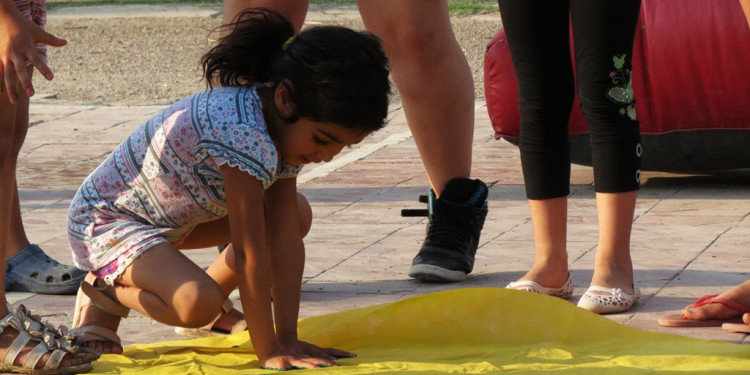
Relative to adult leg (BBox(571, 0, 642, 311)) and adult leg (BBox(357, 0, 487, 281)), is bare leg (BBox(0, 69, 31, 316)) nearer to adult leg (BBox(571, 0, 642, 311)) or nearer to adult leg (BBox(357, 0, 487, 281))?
adult leg (BBox(357, 0, 487, 281))

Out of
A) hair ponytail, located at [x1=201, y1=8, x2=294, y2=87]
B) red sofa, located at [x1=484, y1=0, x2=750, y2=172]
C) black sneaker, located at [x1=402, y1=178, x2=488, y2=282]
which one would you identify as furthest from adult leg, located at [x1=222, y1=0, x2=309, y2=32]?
red sofa, located at [x1=484, y1=0, x2=750, y2=172]

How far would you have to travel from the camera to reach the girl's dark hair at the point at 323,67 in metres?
3.10

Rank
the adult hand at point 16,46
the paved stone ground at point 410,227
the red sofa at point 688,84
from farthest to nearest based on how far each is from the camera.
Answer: the red sofa at point 688,84 → the paved stone ground at point 410,227 → the adult hand at point 16,46

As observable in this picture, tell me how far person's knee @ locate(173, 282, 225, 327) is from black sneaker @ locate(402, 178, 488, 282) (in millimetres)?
949

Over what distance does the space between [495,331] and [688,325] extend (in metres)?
0.52

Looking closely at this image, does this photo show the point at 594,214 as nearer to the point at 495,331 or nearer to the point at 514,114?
the point at 514,114

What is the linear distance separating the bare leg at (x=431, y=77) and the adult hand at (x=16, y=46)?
1.40 metres

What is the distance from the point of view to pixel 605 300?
3674mm

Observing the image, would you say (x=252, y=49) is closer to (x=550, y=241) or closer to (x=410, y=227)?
(x=550, y=241)

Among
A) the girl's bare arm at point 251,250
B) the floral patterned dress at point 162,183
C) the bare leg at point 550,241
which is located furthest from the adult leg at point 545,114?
the girl's bare arm at point 251,250

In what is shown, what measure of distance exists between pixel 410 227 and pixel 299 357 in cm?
180

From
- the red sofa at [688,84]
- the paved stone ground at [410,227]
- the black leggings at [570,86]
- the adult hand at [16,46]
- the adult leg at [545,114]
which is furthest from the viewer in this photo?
the red sofa at [688,84]

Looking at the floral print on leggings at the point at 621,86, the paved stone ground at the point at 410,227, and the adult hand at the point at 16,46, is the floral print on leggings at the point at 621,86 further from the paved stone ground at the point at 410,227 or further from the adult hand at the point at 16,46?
the adult hand at the point at 16,46

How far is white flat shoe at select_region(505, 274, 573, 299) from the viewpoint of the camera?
382 centimetres
